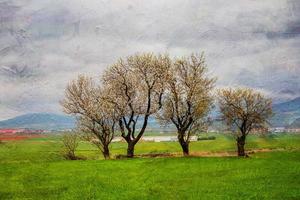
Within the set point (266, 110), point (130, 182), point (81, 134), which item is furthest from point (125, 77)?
point (130, 182)

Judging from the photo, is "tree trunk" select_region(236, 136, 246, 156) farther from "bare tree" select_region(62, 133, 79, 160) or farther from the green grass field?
"bare tree" select_region(62, 133, 79, 160)

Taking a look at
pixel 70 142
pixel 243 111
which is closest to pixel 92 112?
pixel 70 142

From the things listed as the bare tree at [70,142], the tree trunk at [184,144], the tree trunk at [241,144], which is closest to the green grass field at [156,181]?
the tree trunk at [184,144]

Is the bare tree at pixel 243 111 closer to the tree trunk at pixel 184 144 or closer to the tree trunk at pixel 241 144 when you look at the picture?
the tree trunk at pixel 241 144

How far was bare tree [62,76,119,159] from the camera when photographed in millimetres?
74375

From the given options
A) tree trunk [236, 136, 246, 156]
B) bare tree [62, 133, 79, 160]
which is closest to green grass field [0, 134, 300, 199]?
bare tree [62, 133, 79, 160]

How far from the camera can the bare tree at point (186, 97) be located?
72.3 metres

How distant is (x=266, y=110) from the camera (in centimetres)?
7694

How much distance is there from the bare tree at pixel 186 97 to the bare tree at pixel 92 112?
8.71m

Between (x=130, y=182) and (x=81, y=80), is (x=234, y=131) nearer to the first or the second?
(x=81, y=80)

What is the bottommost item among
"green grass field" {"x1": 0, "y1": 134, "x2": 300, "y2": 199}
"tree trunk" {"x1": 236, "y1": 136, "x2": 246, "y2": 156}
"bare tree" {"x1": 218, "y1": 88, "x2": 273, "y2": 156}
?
"green grass field" {"x1": 0, "y1": 134, "x2": 300, "y2": 199}

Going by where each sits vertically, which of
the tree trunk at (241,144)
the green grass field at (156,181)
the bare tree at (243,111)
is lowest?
the green grass field at (156,181)

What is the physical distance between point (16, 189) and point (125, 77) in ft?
130

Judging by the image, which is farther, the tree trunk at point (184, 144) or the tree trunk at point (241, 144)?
the tree trunk at point (241, 144)
